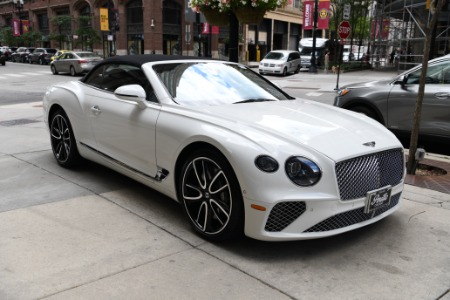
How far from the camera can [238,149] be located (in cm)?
327

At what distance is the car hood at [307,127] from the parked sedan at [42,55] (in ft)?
135

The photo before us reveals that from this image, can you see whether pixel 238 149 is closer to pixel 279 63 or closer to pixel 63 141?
pixel 63 141

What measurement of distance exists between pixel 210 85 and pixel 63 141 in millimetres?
2320

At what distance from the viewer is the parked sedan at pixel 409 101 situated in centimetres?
674

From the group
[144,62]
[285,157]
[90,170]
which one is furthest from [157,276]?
[90,170]

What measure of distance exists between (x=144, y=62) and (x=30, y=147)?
11.1ft

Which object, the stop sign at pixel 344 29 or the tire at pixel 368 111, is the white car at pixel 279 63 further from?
the tire at pixel 368 111

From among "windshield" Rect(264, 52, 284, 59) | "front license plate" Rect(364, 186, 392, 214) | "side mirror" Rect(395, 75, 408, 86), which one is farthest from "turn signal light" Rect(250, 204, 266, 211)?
"windshield" Rect(264, 52, 284, 59)

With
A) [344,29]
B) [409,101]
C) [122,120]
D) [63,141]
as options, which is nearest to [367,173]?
[122,120]

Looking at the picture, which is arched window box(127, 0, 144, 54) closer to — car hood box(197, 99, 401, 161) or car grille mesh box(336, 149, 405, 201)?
car hood box(197, 99, 401, 161)

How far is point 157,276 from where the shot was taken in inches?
121


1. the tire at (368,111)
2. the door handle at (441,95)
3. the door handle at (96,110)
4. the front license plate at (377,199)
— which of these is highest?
the door handle at (441,95)

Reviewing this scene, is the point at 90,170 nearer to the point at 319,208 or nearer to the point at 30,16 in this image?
the point at 319,208

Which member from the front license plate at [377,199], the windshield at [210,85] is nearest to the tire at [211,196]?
the windshield at [210,85]
